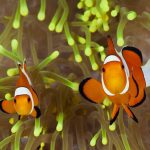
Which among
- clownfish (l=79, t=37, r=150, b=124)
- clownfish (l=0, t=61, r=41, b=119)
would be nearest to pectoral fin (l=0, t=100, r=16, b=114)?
clownfish (l=0, t=61, r=41, b=119)

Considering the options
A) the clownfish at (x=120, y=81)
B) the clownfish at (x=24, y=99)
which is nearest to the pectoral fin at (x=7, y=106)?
the clownfish at (x=24, y=99)

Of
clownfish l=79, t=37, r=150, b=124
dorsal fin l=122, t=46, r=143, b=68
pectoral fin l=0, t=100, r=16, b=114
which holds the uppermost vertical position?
dorsal fin l=122, t=46, r=143, b=68

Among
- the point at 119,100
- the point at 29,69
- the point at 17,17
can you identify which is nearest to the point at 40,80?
the point at 29,69

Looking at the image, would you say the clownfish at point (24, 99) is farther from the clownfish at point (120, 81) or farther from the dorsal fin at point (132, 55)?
the dorsal fin at point (132, 55)

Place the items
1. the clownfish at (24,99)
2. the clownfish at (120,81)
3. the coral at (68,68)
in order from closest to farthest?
the clownfish at (120,81), the clownfish at (24,99), the coral at (68,68)

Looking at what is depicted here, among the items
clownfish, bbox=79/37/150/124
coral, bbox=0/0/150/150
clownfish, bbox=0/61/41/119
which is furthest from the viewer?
coral, bbox=0/0/150/150

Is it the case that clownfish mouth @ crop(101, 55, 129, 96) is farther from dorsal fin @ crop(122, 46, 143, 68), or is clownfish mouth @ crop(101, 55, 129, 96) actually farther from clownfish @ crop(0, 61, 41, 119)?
clownfish @ crop(0, 61, 41, 119)
